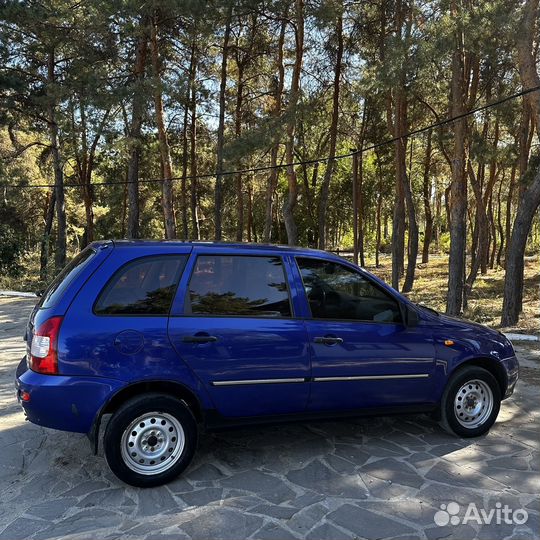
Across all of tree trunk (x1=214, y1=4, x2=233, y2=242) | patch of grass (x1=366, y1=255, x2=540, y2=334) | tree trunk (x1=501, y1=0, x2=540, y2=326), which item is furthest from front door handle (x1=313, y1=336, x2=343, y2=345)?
tree trunk (x1=214, y1=4, x2=233, y2=242)

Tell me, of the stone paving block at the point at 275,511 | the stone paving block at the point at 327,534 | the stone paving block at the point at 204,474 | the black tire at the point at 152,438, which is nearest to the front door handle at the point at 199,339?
the black tire at the point at 152,438

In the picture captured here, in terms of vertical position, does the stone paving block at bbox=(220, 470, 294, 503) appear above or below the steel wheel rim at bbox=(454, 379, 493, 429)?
below

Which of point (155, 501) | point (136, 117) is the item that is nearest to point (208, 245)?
point (155, 501)

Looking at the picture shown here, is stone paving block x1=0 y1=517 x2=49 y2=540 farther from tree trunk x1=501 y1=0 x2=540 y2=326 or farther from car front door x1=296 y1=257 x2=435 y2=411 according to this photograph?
tree trunk x1=501 y1=0 x2=540 y2=326

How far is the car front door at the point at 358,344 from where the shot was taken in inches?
156

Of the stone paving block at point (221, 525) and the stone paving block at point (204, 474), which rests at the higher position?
the stone paving block at point (204, 474)

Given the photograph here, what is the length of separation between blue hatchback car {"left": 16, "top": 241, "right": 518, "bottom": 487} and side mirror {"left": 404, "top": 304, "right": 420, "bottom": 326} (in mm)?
10

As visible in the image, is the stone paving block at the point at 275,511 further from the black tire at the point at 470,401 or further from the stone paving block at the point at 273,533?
the black tire at the point at 470,401

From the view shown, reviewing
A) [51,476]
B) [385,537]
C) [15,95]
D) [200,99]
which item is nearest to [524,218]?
[385,537]

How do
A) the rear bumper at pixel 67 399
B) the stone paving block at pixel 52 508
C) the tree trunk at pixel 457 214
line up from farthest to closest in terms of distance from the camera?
the tree trunk at pixel 457 214 < the rear bumper at pixel 67 399 < the stone paving block at pixel 52 508

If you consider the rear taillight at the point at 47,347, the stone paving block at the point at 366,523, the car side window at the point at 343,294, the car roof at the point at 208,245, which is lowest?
the stone paving block at the point at 366,523

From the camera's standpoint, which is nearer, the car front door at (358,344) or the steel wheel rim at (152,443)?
the steel wheel rim at (152,443)

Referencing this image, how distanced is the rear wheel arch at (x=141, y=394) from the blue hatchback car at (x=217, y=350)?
0.6 inches

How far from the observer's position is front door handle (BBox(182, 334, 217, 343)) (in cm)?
358
